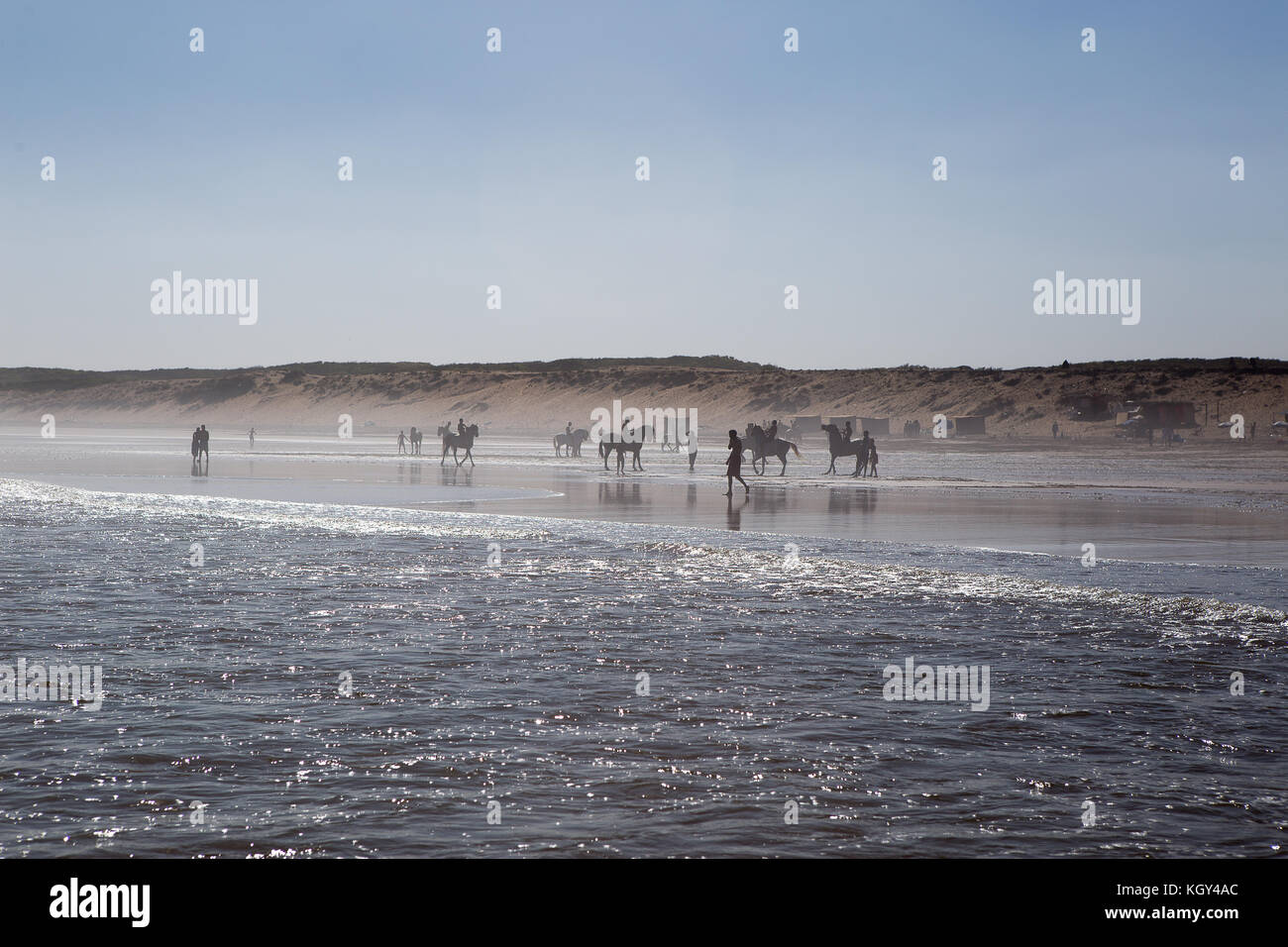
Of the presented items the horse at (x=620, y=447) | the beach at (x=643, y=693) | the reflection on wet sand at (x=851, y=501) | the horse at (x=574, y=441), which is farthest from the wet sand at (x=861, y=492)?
the horse at (x=574, y=441)

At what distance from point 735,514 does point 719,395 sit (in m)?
114

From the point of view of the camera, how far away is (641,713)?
7609 mm

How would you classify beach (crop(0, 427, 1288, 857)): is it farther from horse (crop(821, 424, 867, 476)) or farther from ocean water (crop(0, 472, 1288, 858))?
horse (crop(821, 424, 867, 476))

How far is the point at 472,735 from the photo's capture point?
7.07 metres

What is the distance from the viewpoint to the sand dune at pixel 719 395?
104 m

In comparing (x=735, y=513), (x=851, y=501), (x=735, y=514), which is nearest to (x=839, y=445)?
(x=851, y=501)

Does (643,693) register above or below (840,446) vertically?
below

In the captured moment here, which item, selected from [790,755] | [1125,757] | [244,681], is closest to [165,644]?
[244,681]

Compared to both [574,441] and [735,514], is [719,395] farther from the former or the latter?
[735,514]

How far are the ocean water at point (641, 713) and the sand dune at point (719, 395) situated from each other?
3238 inches

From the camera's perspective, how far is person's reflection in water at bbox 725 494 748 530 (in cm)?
2131

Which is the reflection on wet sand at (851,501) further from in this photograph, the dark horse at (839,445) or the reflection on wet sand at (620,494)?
the dark horse at (839,445)

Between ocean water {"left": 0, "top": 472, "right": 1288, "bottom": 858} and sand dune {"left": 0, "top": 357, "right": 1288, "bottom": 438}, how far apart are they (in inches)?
3238
